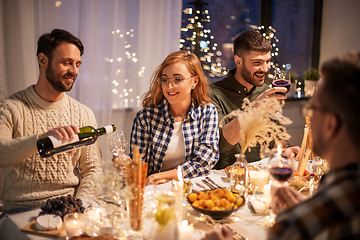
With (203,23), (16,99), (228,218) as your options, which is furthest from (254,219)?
(203,23)

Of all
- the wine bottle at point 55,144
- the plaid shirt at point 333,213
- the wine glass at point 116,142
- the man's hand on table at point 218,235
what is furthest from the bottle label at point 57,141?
the plaid shirt at point 333,213

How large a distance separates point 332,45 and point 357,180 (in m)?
4.67

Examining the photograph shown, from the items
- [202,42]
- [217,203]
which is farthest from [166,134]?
[202,42]

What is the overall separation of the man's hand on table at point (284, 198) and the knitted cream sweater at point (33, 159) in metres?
1.13

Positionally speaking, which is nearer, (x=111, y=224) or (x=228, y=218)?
(x=111, y=224)

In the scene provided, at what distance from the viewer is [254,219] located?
131 centimetres

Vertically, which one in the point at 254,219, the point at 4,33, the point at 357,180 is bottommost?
the point at 254,219

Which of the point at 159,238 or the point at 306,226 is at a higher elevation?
the point at 306,226

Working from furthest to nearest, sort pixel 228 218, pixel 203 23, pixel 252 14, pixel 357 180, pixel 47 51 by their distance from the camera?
1. pixel 252 14
2. pixel 203 23
3. pixel 47 51
4. pixel 228 218
5. pixel 357 180

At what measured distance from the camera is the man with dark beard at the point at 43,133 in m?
1.67

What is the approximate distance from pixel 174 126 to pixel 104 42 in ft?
4.49

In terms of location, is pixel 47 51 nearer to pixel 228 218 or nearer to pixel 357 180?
pixel 228 218

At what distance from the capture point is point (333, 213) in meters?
0.66

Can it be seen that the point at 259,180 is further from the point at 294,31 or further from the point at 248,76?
the point at 294,31
